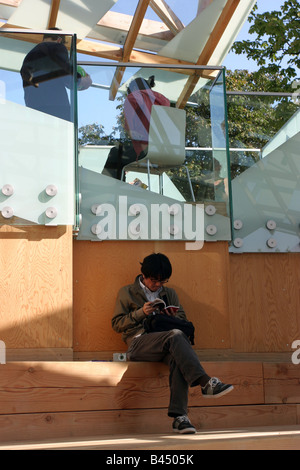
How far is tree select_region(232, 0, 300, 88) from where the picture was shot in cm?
1021

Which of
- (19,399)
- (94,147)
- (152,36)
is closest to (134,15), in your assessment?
(152,36)

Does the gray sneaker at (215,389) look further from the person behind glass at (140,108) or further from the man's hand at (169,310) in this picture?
the person behind glass at (140,108)

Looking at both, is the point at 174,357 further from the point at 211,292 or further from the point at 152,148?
the point at 152,148

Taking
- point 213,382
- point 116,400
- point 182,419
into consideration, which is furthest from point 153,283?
point 182,419

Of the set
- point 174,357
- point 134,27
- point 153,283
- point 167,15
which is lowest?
point 174,357

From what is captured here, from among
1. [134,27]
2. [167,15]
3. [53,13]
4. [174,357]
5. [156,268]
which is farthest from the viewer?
[167,15]

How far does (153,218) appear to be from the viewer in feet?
19.8

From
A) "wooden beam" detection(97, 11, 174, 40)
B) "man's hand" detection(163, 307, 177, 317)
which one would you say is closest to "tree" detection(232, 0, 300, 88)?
"wooden beam" detection(97, 11, 174, 40)

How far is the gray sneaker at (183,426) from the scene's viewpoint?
440 centimetres

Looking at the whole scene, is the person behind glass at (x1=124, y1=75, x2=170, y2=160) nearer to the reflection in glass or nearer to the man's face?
the reflection in glass

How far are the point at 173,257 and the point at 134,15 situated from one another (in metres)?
2.92

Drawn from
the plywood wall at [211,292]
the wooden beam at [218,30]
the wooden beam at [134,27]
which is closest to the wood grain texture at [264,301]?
the plywood wall at [211,292]

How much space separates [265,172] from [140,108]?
52.1 inches

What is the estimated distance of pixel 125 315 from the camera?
546cm
